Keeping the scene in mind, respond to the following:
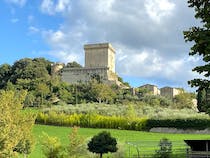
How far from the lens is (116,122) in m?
56.1

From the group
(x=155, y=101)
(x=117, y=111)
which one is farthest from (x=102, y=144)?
(x=155, y=101)

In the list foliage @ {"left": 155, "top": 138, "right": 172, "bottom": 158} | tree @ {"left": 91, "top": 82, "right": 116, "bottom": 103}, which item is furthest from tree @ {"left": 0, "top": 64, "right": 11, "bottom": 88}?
foliage @ {"left": 155, "top": 138, "right": 172, "bottom": 158}

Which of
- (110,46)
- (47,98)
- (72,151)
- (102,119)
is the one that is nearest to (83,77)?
(110,46)

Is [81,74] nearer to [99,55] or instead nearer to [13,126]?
[99,55]

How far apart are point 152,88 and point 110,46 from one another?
18642mm

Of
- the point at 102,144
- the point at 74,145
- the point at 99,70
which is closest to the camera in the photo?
the point at 74,145

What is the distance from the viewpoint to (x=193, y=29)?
12844mm

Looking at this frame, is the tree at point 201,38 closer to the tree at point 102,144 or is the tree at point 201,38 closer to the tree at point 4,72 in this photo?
the tree at point 102,144

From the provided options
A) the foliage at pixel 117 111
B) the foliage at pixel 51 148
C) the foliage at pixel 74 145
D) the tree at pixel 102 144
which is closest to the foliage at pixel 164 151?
the tree at pixel 102 144

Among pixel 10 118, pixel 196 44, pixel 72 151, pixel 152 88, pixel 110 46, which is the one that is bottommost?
pixel 72 151

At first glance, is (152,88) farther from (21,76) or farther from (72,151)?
(72,151)

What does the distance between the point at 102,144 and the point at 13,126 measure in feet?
26.5

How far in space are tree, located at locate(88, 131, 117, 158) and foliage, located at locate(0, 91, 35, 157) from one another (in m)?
4.02

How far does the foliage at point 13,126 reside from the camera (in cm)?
2056
